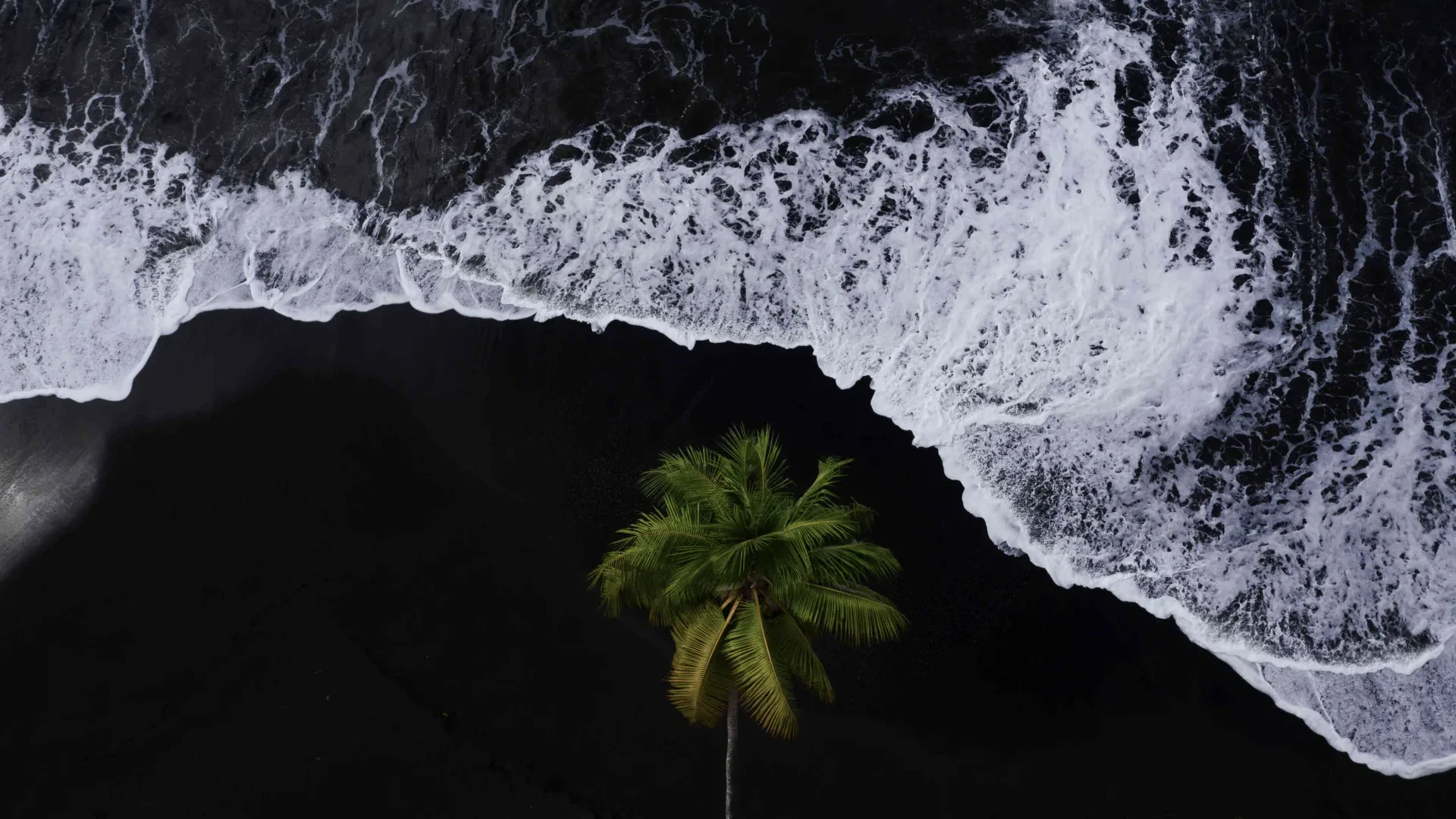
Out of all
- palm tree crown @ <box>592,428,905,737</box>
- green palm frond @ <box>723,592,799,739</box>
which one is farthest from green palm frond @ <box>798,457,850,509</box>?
green palm frond @ <box>723,592,799,739</box>

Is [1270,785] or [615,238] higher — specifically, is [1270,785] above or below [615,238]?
below

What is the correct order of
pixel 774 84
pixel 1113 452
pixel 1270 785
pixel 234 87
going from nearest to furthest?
pixel 1270 785
pixel 1113 452
pixel 774 84
pixel 234 87

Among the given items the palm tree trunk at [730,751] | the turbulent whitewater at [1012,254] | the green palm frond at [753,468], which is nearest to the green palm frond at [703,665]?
the palm tree trunk at [730,751]

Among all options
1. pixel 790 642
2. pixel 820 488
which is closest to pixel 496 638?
pixel 790 642

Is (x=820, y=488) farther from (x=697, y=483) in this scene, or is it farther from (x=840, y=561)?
(x=697, y=483)

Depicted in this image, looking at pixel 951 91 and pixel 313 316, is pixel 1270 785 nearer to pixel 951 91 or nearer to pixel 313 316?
pixel 951 91

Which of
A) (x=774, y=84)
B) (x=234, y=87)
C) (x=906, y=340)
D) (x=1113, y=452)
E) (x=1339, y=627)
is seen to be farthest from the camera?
(x=234, y=87)

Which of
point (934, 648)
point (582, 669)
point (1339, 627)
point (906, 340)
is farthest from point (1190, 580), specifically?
point (582, 669)
